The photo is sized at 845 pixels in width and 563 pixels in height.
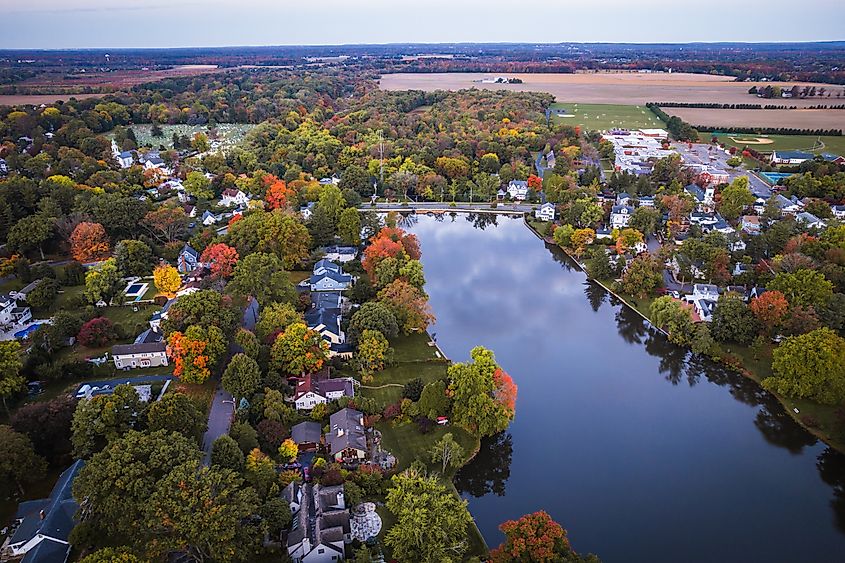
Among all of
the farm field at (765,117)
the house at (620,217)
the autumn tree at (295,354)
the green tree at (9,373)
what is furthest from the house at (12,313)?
the farm field at (765,117)

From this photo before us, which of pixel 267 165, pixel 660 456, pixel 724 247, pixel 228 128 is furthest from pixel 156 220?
pixel 228 128

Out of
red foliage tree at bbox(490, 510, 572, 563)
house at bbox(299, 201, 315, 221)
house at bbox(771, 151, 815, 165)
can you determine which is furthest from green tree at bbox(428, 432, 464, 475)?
house at bbox(771, 151, 815, 165)

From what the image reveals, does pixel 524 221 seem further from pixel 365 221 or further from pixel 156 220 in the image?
pixel 156 220

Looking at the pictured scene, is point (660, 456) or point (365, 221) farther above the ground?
point (365, 221)

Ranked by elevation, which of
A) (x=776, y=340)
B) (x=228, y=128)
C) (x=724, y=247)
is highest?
(x=228, y=128)

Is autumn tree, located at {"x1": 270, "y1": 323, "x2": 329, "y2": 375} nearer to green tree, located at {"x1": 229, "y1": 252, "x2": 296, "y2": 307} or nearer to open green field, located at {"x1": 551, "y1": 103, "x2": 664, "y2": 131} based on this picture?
green tree, located at {"x1": 229, "y1": 252, "x2": 296, "y2": 307}

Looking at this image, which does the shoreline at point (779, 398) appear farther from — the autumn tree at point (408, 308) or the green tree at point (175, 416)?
the green tree at point (175, 416)
